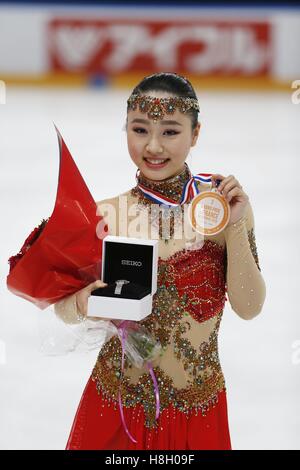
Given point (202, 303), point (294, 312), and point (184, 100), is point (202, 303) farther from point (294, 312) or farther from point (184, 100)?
point (294, 312)

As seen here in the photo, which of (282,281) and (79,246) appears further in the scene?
(282,281)

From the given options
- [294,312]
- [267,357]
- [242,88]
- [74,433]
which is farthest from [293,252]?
[242,88]

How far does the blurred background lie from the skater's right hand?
0.26 ft

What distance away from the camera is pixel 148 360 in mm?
2062

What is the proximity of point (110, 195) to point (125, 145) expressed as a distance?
347 cm

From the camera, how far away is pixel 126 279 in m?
1.96

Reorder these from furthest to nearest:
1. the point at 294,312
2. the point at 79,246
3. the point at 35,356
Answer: the point at 294,312 → the point at 35,356 → the point at 79,246

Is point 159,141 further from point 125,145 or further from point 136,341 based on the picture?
point 125,145

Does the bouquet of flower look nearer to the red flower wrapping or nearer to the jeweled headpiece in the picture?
the red flower wrapping

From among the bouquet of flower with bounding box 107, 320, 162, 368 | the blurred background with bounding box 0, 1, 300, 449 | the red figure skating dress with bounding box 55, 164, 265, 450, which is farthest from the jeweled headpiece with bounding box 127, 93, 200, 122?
the bouquet of flower with bounding box 107, 320, 162, 368

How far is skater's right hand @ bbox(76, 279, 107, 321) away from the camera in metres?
1.96

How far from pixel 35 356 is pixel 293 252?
215cm

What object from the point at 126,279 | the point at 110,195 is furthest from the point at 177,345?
the point at 110,195

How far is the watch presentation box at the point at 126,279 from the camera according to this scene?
Answer: 74.9 inches
